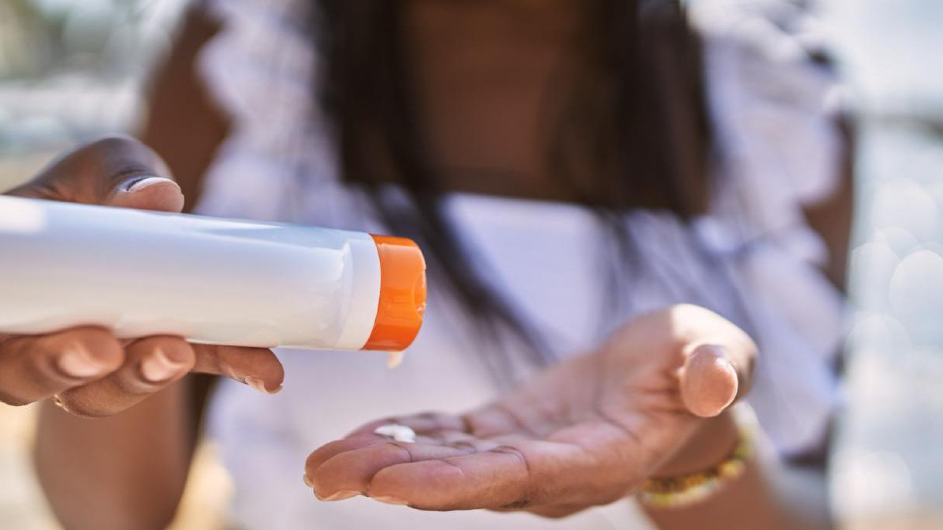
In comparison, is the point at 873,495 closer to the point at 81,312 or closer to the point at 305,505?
the point at 305,505

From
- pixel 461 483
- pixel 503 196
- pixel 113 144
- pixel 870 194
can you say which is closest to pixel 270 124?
pixel 503 196

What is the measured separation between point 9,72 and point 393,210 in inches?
43.1

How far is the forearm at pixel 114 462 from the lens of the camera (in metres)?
0.51

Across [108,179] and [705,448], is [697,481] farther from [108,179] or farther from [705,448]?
[108,179]

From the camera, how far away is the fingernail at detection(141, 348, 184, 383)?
0.26m

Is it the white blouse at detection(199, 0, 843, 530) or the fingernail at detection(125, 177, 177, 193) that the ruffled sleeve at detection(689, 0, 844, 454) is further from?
the fingernail at detection(125, 177, 177, 193)

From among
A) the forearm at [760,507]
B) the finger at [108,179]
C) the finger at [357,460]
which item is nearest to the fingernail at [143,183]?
the finger at [108,179]

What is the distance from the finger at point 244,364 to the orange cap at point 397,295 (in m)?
0.04

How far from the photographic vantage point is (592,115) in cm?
70

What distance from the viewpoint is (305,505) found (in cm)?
60

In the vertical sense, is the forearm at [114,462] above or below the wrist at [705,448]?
below

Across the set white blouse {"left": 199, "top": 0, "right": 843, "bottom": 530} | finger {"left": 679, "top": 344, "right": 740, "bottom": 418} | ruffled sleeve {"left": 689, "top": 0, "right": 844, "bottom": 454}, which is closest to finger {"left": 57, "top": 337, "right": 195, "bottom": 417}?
finger {"left": 679, "top": 344, "right": 740, "bottom": 418}

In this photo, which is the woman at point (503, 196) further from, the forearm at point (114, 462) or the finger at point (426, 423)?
the finger at point (426, 423)

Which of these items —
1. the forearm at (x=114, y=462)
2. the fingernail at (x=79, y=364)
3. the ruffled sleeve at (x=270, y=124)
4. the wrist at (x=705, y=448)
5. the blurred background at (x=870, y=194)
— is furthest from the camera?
the blurred background at (x=870, y=194)
